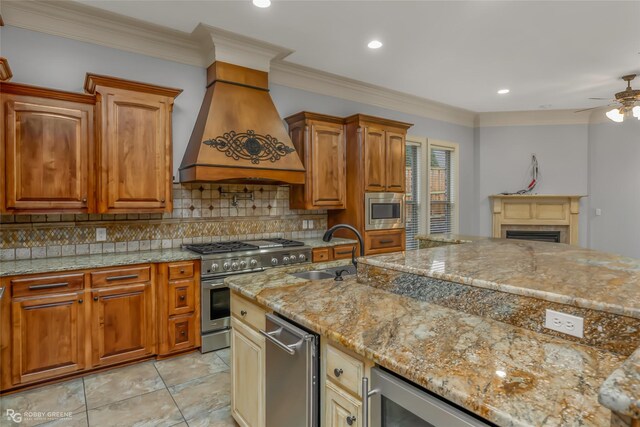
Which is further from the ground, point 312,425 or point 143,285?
point 143,285

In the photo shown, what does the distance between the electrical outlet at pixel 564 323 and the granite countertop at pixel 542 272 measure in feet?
0.16

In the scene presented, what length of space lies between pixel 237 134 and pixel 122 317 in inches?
76.0

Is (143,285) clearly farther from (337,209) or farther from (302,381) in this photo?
(337,209)

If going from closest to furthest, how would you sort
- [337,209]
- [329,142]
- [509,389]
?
[509,389] → [329,142] → [337,209]

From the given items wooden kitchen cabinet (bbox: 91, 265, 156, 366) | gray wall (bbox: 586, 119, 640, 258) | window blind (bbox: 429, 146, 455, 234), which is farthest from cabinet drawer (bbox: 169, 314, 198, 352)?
gray wall (bbox: 586, 119, 640, 258)

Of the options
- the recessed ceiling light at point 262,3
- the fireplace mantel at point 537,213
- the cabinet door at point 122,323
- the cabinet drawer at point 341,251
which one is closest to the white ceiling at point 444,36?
the recessed ceiling light at point 262,3

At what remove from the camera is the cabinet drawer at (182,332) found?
3.05m

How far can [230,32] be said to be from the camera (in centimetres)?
338

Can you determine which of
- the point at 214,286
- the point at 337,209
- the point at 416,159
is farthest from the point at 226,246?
the point at 416,159

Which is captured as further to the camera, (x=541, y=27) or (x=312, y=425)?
(x=541, y=27)

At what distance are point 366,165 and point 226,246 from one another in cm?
195

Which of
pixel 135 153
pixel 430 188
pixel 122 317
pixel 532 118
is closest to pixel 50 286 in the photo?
pixel 122 317

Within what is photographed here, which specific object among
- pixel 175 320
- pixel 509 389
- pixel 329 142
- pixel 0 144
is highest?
pixel 329 142

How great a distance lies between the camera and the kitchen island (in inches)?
33.3
